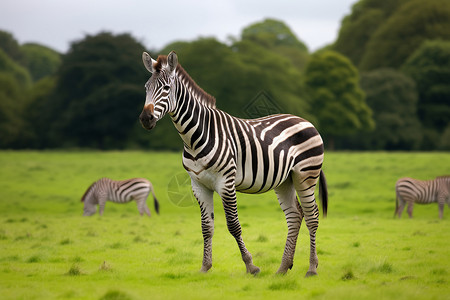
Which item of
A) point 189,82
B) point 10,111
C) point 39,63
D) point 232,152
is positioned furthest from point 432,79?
point 39,63

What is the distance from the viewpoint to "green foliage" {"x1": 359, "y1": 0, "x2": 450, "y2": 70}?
70000 mm

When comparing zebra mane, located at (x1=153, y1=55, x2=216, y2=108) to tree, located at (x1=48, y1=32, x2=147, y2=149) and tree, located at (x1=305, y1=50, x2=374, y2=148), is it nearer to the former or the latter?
tree, located at (x1=48, y1=32, x2=147, y2=149)

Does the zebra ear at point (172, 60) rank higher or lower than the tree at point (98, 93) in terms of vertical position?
lower

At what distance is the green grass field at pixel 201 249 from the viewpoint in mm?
7988

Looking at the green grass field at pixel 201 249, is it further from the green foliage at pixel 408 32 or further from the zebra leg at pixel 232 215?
the green foliage at pixel 408 32

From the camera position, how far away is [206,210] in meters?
8.98

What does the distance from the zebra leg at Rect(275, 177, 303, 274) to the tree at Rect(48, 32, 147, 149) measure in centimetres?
4549

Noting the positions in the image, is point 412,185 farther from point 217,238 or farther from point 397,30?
point 397,30

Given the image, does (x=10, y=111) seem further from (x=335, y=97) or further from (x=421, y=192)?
(x=421, y=192)

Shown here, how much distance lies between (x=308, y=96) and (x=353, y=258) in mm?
50296

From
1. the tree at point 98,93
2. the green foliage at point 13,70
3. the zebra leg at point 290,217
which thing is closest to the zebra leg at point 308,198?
the zebra leg at point 290,217

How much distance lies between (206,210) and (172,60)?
8.01 feet

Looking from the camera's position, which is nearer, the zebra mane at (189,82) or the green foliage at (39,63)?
the zebra mane at (189,82)

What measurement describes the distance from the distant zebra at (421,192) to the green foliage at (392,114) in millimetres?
42187
